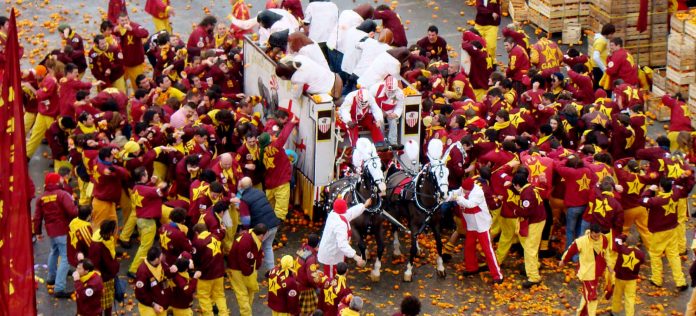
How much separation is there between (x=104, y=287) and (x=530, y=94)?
24.7 feet

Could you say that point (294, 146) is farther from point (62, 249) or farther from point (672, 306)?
point (672, 306)

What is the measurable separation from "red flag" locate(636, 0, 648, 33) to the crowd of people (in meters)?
1.90

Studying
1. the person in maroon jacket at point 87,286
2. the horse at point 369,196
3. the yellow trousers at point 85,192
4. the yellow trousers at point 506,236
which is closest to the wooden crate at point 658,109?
the yellow trousers at point 506,236

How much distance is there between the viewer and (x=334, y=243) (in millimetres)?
13727

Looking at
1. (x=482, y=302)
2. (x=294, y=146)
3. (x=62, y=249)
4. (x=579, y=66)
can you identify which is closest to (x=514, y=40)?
(x=579, y=66)

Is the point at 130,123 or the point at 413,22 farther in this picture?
the point at 413,22

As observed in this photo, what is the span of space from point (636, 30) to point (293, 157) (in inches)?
354

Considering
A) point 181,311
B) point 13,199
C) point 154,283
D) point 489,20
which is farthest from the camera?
point 489,20

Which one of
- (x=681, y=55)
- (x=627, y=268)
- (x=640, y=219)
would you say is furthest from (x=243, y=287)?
(x=681, y=55)

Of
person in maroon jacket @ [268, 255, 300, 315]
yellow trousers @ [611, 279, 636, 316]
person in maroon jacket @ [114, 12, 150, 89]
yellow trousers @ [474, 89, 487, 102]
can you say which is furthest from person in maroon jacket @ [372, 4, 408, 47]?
person in maroon jacket @ [268, 255, 300, 315]

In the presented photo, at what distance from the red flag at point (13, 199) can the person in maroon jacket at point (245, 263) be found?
25.9ft

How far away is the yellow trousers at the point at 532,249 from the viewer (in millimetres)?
14742

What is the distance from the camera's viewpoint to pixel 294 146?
1686 cm

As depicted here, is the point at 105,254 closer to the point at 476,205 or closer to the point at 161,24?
the point at 476,205
